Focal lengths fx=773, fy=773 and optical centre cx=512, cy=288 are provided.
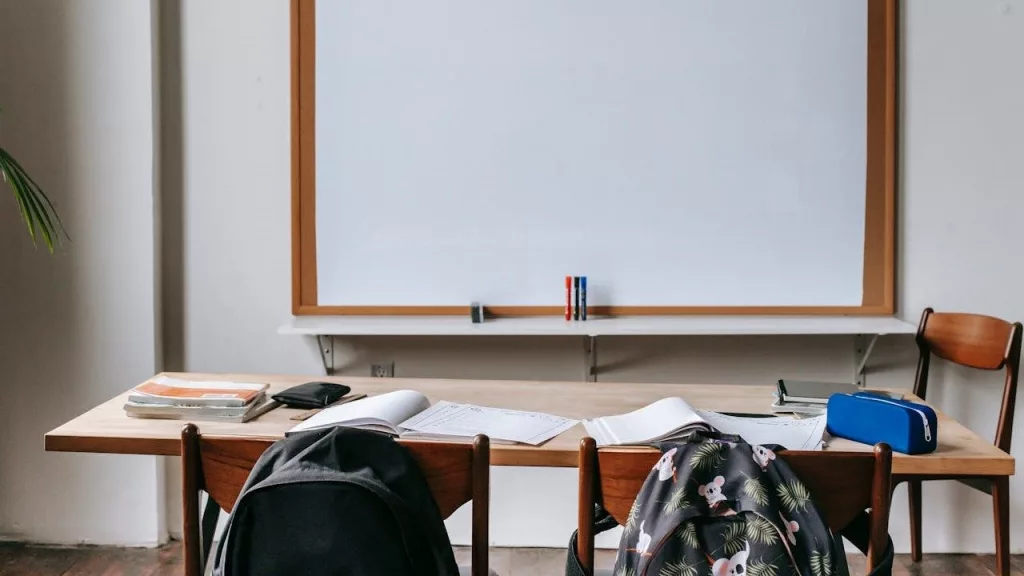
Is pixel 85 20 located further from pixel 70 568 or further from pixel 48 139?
pixel 70 568

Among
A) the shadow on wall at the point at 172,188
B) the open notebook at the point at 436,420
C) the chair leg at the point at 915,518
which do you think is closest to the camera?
the open notebook at the point at 436,420

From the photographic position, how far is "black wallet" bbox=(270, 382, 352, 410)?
5.79ft

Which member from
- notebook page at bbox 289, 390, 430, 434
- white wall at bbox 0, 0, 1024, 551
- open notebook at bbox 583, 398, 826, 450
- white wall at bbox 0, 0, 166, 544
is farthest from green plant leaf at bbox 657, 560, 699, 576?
white wall at bbox 0, 0, 166, 544

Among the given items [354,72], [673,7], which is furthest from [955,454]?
[354,72]

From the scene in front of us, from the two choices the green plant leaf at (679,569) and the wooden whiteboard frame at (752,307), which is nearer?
the green plant leaf at (679,569)

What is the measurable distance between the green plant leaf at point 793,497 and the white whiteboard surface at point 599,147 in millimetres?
1615

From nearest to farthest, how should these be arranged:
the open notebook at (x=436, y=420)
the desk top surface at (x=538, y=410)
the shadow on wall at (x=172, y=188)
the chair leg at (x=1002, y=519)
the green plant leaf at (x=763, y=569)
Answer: the green plant leaf at (x=763, y=569) < the desk top surface at (x=538, y=410) < the open notebook at (x=436, y=420) < the chair leg at (x=1002, y=519) < the shadow on wall at (x=172, y=188)

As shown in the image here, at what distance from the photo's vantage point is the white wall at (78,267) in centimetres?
260

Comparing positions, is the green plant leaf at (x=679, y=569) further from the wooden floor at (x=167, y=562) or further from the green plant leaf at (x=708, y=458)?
the wooden floor at (x=167, y=562)

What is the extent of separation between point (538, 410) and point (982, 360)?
146 cm

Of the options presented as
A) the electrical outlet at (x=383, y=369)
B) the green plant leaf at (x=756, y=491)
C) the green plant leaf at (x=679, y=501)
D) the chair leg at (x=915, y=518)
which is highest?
the green plant leaf at (x=756, y=491)

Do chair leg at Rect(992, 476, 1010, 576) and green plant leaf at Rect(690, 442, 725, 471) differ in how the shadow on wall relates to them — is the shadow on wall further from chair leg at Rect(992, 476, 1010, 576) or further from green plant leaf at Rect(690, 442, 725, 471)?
chair leg at Rect(992, 476, 1010, 576)

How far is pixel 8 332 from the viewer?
267 centimetres

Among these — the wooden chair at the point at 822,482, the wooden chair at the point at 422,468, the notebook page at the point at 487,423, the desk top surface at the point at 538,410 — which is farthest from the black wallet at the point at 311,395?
the wooden chair at the point at 822,482
